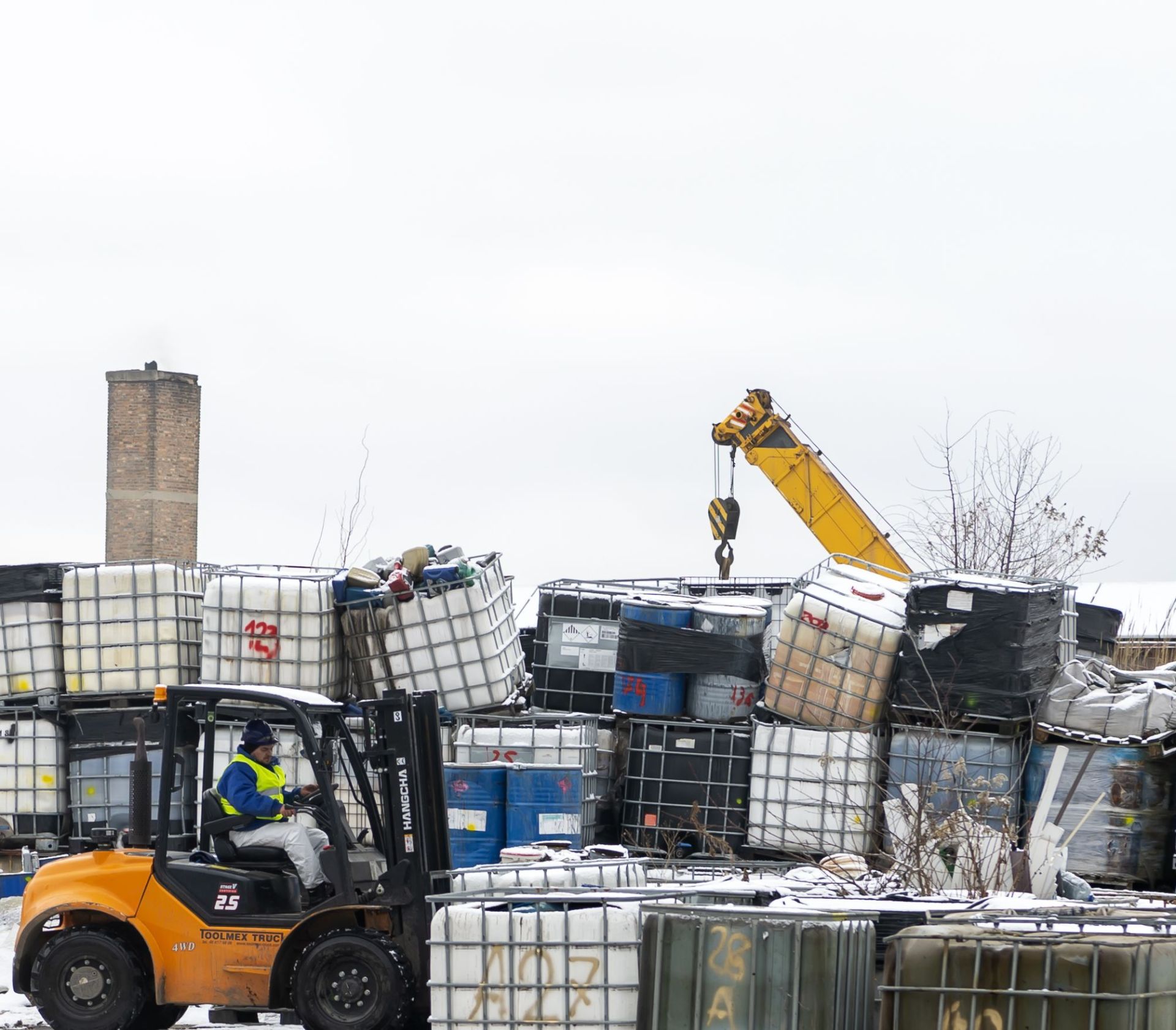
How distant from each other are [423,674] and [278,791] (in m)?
4.35

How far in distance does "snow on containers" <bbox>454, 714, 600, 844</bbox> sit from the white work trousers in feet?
13.1

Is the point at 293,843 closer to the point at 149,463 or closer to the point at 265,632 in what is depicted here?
A: the point at 265,632

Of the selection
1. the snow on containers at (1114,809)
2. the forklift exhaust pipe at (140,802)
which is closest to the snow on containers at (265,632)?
the forklift exhaust pipe at (140,802)

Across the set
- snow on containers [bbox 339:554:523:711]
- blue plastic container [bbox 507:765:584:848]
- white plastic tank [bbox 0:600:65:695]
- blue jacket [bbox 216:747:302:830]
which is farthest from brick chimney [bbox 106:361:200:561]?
blue jacket [bbox 216:747:302:830]

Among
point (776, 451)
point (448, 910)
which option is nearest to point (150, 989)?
point (448, 910)

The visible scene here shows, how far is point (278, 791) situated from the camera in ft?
24.9

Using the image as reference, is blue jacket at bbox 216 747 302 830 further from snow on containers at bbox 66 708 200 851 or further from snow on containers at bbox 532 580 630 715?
snow on containers at bbox 532 580 630 715

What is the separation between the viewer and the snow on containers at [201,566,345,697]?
11750mm

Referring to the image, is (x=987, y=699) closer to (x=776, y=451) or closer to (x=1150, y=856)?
(x=1150, y=856)

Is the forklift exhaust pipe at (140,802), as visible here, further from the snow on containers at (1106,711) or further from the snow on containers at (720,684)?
the snow on containers at (1106,711)

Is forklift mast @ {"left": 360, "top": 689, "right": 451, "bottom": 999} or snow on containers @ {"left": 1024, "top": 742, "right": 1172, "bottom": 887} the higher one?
forklift mast @ {"left": 360, "top": 689, "right": 451, "bottom": 999}

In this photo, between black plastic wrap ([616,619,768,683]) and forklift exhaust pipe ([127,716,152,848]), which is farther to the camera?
black plastic wrap ([616,619,768,683])

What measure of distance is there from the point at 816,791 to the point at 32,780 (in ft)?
20.6

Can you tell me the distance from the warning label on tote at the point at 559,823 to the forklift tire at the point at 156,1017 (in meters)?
3.55
